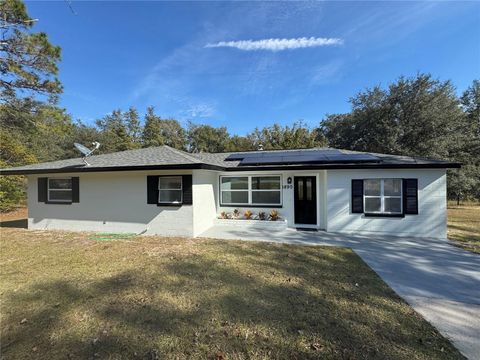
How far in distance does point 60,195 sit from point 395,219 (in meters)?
13.9

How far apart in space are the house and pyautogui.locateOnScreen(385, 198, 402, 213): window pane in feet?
0.10

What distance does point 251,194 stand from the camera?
10.4 metres

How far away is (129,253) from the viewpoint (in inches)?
247

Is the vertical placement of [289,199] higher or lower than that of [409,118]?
lower

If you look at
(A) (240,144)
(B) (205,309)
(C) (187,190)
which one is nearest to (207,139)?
(A) (240,144)

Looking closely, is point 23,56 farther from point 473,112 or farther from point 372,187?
point 473,112

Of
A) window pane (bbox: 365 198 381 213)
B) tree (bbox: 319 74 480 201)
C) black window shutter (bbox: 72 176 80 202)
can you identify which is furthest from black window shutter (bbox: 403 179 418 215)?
black window shutter (bbox: 72 176 80 202)

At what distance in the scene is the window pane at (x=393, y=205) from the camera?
27.7 ft

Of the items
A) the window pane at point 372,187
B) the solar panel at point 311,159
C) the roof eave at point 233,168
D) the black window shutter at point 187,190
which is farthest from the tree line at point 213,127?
the window pane at point 372,187

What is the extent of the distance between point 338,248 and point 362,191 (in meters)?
2.97

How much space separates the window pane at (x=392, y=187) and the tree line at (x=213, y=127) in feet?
40.6

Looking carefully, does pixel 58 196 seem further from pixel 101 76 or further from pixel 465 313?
pixel 465 313

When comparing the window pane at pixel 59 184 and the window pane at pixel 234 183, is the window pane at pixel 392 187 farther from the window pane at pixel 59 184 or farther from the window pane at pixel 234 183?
the window pane at pixel 59 184

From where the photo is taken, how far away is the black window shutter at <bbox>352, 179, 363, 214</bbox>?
859 cm
